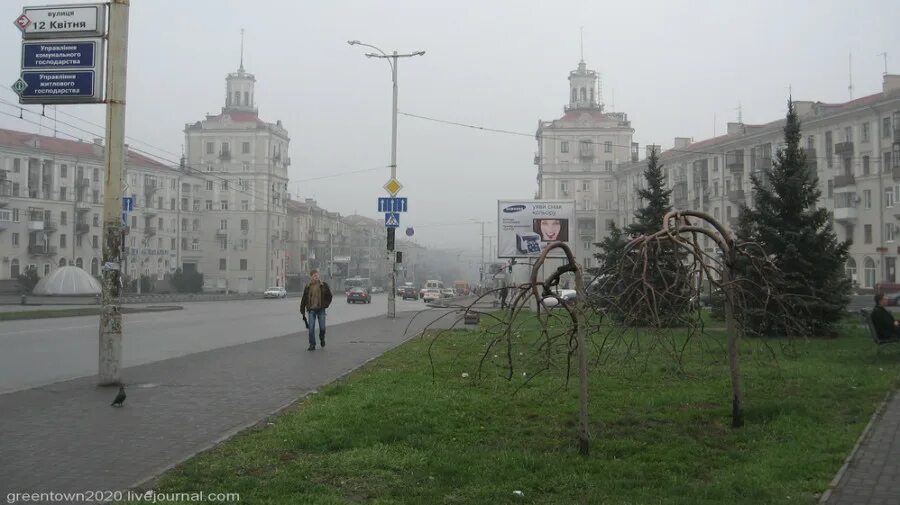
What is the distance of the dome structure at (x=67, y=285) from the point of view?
54.6 meters

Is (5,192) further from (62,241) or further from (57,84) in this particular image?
(57,84)

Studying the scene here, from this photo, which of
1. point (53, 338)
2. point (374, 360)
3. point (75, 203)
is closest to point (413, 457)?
point (374, 360)

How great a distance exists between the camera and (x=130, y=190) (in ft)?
264

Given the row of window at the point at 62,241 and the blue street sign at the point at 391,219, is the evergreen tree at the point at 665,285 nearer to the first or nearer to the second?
the blue street sign at the point at 391,219

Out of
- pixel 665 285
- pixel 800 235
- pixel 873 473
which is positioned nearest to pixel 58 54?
pixel 665 285

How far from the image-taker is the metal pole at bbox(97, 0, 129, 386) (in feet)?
38.3

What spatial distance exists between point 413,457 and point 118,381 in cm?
626

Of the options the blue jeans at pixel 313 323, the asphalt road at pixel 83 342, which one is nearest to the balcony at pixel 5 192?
the asphalt road at pixel 83 342

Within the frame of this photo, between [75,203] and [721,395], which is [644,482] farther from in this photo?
[75,203]

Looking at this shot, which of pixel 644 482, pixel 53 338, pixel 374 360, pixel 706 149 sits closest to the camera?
pixel 644 482

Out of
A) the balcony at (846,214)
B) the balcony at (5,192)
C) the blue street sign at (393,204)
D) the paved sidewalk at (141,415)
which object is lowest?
the paved sidewalk at (141,415)

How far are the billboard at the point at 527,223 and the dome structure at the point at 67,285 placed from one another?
3155 cm

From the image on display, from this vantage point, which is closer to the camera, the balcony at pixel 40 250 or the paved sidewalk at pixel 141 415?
the paved sidewalk at pixel 141 415

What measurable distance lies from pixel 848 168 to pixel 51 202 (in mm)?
67816
